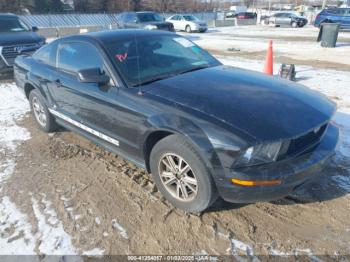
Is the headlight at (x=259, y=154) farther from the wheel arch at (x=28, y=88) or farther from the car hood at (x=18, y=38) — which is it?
the car hood at (x=18, y=38)

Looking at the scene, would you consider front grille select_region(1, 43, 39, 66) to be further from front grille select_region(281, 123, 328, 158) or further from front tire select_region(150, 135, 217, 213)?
front grille select_region(281, 123, 328, 158)

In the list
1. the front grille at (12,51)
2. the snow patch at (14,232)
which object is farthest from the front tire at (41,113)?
the front grille at (12,51)

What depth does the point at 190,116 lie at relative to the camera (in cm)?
280

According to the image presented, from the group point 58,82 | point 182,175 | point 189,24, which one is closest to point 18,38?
point 58,82

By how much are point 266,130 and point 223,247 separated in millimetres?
1032

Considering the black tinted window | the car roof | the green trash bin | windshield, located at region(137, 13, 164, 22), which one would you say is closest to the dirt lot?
the black tinted window

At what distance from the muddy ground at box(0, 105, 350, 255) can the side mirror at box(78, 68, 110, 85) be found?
3.71ft

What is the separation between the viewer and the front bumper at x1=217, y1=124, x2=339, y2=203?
99.7 inches

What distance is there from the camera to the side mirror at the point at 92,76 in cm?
338

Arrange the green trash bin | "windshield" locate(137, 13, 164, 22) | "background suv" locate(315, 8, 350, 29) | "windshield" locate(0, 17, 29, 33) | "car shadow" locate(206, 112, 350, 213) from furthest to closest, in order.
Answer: "background suv" locate(315, 8, 350, 29) < "windshield" locate(137, 13, 164, 22) < the green trash bin < "windshield" locate(0, 17, 29, 33) < "car shadow" locate(206, 112, 350, 213)

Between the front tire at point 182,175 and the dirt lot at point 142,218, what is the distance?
15cm

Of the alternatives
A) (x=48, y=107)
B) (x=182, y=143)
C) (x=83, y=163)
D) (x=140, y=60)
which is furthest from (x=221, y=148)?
(x=48, y=107)

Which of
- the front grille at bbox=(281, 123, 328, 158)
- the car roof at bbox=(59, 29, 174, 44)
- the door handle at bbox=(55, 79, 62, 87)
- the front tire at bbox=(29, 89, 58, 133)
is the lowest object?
the front tire at bbox=(29, 89, 58, 133)

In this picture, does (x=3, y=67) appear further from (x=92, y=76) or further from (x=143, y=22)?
(x=143, y=22)
